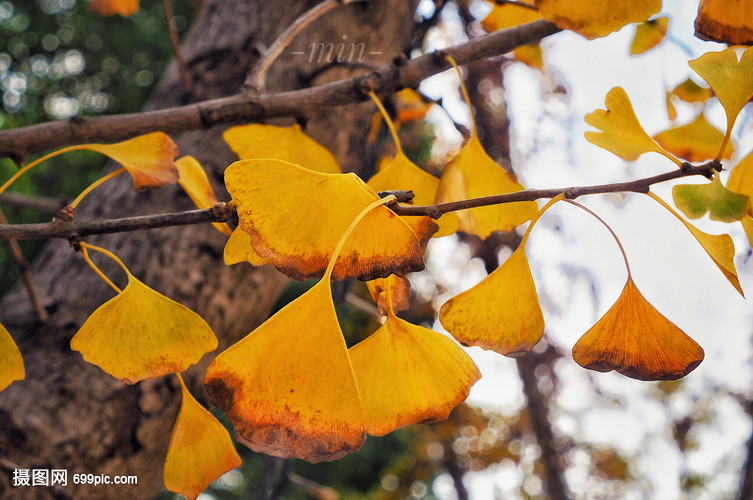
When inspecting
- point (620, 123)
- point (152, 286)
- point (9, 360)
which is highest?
point (620, 123)

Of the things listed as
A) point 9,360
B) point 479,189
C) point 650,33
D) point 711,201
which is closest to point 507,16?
point 650,33

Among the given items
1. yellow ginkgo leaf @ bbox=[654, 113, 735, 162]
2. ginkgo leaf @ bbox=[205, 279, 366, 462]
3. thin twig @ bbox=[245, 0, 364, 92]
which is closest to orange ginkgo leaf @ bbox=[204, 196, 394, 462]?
ginkgo leaf @ bbox=[205, 279, 366, 462]

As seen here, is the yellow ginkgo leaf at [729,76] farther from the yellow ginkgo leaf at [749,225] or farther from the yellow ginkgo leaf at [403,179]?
the yellow ginkgo leaf at [403,179]

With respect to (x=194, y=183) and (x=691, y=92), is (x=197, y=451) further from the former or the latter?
(x=691, y=92)

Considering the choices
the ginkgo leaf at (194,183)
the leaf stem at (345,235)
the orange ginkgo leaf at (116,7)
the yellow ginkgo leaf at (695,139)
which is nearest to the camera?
the leaf stem at (345,235)

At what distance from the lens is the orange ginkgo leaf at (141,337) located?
264 millimetres

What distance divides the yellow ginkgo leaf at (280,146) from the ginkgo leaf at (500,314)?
0.56 ft

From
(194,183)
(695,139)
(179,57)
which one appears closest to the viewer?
(194,183)

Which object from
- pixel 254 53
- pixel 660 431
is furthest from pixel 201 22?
pixel 660 431

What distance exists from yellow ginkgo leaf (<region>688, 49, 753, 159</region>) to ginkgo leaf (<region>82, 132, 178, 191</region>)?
288mm

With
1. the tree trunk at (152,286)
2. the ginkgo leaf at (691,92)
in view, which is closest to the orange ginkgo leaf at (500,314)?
the tree trunk at (152,286)

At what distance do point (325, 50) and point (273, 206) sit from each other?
54 cm

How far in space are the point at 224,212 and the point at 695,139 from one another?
39 cm

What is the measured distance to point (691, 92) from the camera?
0.47 meters
